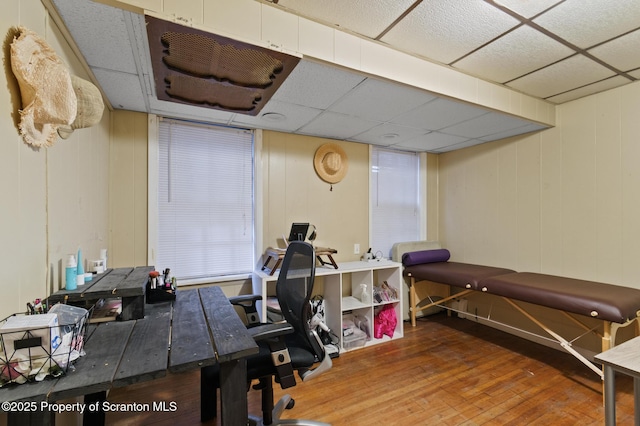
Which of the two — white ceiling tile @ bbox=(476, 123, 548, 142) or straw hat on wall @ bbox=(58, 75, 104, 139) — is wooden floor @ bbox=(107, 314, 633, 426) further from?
white ceiling tile @ bbox=(476, 123, 548, 142)

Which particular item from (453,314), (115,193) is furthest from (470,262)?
(115,193)

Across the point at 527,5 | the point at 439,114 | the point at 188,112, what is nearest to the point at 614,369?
the point at 527,5

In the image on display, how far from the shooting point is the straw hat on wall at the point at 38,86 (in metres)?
0.97

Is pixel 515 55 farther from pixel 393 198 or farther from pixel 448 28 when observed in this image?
pixel 393 198

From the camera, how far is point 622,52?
6.22 feet

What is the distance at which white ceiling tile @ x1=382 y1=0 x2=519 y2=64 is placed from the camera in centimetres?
150

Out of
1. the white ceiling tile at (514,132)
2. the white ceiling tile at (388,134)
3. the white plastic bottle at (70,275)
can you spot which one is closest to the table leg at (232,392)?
the white plastic bottle at (70,275)

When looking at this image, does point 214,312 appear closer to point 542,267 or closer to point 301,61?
point 301,61

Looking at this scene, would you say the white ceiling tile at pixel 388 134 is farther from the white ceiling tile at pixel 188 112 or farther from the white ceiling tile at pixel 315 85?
the white ceiling tile at pixel 188 112

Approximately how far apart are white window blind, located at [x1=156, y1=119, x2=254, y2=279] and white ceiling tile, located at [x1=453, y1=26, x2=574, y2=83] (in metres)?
2.03

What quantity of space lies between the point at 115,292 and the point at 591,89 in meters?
3.72

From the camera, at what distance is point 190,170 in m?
2.63

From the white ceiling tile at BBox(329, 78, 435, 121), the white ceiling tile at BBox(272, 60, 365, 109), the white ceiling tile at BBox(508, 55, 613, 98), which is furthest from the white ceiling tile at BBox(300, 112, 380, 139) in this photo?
the white ceiling tile at BBox(508, 55, 613, 98)

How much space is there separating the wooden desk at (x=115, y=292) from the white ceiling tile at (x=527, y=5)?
230 cm
